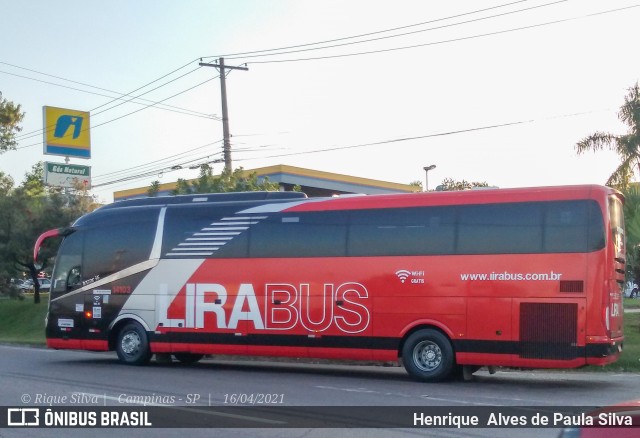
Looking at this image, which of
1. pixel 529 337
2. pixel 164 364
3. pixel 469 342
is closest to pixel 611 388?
pixel 529 337

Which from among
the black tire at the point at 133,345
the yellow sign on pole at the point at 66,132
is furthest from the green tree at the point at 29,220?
the black tire at the point at 133,345

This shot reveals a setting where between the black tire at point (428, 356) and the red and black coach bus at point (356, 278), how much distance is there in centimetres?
3

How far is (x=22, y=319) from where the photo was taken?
1574 inches

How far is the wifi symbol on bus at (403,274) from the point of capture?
15.7m

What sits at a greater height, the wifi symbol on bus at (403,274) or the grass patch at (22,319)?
the wifi symbol on bus at (403,274)

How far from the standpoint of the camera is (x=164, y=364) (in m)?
19.4

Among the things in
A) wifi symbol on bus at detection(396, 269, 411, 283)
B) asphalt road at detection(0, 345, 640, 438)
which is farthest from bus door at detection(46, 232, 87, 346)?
wifi symbol on bus at detection(396, 269, 411, 283)

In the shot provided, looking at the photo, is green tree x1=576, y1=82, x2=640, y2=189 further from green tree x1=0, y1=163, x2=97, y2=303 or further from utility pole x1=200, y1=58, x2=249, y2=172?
green tree x1=0, y1=163, x2=97, y2=303

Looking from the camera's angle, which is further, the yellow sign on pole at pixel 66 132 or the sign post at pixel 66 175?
the yellow sign on pole at pixel 66 132

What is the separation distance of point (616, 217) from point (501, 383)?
12.2 ft

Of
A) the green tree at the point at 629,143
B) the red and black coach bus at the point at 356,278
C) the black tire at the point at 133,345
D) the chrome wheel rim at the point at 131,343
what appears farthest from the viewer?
the green tree at the point at 629,143

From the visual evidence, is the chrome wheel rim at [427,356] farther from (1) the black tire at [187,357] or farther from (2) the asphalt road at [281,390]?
(1) the black tire at [187,357]

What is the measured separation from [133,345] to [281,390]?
6.02 m

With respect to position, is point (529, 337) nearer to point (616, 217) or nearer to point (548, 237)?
point (548, 237)
